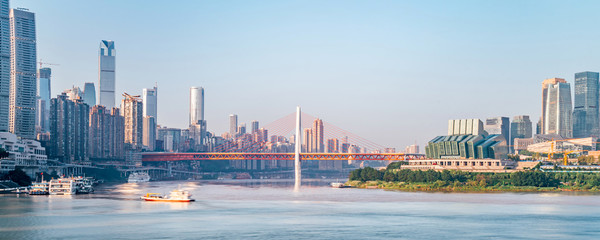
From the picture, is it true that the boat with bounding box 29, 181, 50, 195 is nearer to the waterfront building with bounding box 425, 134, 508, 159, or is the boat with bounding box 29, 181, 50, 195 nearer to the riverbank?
the riverbank

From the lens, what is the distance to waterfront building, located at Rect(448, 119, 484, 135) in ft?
566

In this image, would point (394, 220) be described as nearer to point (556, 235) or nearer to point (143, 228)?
point (556, 235)

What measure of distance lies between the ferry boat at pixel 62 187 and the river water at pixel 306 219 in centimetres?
2738

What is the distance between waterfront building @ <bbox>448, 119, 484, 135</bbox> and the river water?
64591 mm

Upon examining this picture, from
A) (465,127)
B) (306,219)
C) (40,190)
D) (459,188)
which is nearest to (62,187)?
(40,190)

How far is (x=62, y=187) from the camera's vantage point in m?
135

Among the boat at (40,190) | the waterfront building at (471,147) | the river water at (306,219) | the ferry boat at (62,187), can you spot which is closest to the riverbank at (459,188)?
the waterfront building at (471,147)

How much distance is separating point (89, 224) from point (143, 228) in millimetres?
7248

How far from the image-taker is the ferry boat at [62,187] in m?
133

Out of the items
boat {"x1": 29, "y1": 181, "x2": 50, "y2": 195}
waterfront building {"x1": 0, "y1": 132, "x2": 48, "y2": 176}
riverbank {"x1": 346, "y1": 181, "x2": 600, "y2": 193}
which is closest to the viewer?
boat {"x1": 29, "y1": 181, "x2": 50, "y2": 195}

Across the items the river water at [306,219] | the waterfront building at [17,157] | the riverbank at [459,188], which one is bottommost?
the riverbank at [459,188]

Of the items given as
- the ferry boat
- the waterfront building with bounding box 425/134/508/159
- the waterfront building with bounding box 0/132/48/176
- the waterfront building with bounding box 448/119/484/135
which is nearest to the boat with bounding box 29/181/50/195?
the ferry boat

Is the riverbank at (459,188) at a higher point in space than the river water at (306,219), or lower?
lower

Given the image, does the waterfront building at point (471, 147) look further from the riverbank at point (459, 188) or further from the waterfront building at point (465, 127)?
the riverbank at point (459, 188)
